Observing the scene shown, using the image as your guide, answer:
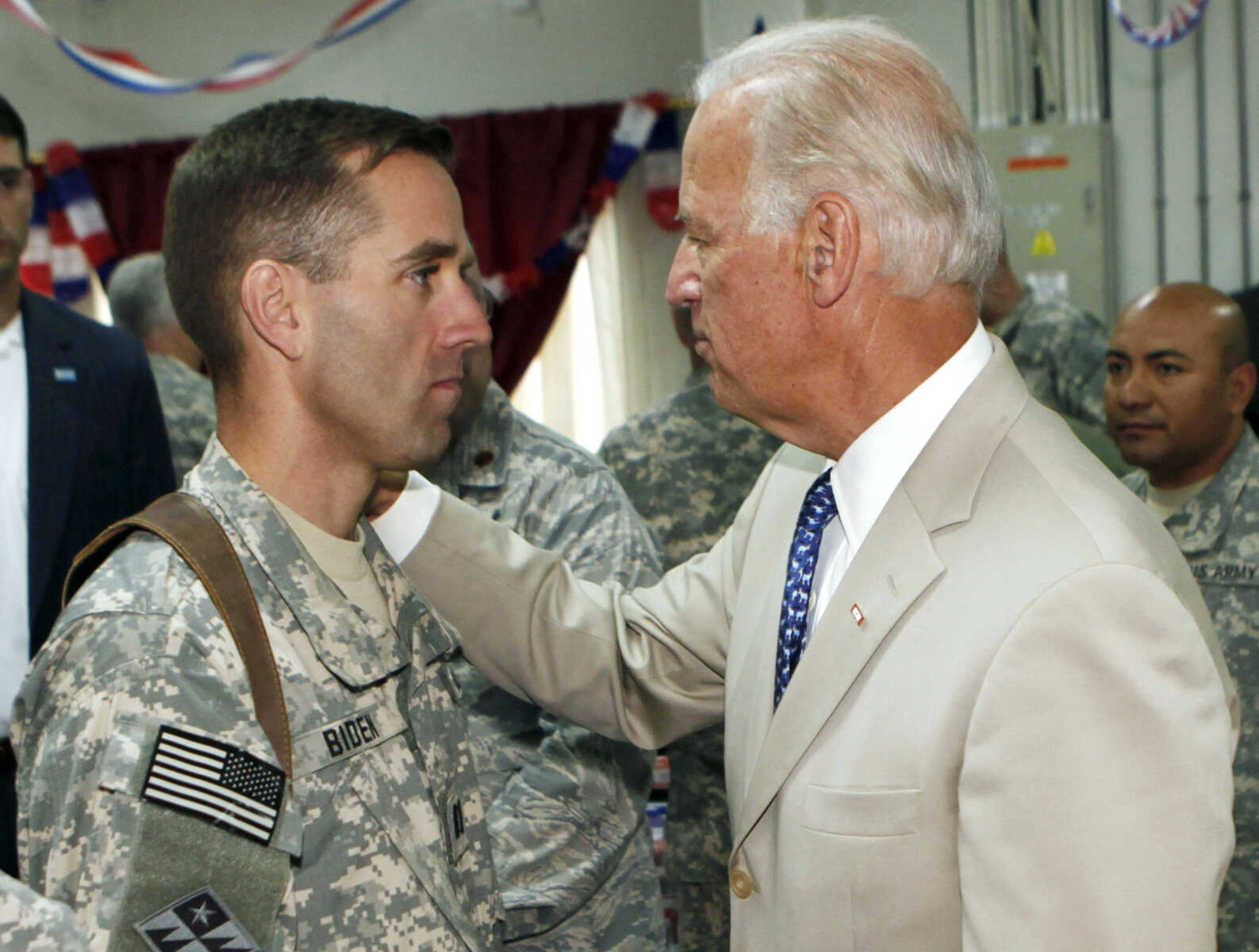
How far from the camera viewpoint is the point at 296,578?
1.28 meters

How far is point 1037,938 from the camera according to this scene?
1115 mm

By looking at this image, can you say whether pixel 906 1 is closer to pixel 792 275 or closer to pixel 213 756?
pixel 792 275

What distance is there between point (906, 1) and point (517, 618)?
4689 millimetres

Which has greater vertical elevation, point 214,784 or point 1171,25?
point 1171,25

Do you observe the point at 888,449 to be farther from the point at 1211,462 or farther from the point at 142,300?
the point at 142,300

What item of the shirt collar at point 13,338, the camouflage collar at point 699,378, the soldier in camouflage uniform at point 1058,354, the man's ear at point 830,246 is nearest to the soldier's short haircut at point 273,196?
the man's ear at point 830,246

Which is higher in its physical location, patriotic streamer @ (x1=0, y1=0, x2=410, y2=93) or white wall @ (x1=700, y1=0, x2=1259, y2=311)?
patriotic streamer @ (x1=0, y1=0, x2=410, y2=93)

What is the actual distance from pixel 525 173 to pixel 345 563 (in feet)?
17.6

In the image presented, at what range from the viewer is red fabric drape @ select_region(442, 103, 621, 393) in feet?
21.3

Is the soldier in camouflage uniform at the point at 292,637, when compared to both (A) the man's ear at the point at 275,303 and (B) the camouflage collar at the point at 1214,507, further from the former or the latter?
(B) the camouflage collar at the point at 1214,507

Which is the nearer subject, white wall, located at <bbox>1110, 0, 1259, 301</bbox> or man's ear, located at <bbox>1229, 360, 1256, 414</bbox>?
man's ear, located at <bbox>1229, 360, 1256, 414</bbox>

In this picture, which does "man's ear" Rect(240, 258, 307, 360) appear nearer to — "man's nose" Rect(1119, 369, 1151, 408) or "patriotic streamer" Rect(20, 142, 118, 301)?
"man's nose" Rect(1119, 369, 1151, 408)

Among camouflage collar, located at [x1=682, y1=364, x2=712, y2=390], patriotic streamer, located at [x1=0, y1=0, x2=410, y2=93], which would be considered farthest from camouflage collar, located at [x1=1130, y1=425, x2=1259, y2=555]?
patriotic streamer, located at [x1=0, y1=0, x2=410, y2=93]

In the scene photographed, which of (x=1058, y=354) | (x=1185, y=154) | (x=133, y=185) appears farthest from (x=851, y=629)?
(x=133, y=185)
